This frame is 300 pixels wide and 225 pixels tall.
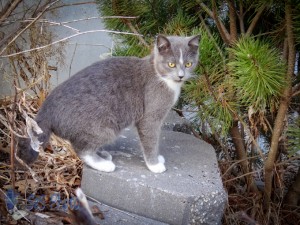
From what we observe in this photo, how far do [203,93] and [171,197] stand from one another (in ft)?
2.10

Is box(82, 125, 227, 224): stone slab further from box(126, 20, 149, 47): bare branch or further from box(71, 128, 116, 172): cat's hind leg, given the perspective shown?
box(126, 20, 149, 47): bare branch

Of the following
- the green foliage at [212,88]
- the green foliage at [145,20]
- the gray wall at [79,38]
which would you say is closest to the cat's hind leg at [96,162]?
the green foliage at [212,88]

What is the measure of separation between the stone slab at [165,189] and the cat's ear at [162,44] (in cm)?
54

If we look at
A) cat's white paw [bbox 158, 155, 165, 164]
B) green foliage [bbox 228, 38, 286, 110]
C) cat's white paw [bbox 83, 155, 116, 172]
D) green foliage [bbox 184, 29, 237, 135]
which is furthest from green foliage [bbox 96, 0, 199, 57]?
cat's white paw [bbox 83, 155, 116, 172]

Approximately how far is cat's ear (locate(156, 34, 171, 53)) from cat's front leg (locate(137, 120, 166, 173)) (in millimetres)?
338

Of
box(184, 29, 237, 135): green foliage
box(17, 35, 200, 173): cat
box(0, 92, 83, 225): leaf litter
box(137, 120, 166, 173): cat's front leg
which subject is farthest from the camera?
box(184, 29, 237, 135): green foliage

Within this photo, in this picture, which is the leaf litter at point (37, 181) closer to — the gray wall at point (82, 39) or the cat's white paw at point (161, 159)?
the cat's white paw at point (161, 159)

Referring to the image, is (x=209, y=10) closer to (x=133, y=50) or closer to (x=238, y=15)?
(x=238, y=15)

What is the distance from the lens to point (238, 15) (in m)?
2.09

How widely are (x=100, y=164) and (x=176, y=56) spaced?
590mm

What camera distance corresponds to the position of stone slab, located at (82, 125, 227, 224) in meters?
1.62

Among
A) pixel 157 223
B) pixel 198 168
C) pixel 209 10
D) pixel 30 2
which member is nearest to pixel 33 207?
pixel 157 223

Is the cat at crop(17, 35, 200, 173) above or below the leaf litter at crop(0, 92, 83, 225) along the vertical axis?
above

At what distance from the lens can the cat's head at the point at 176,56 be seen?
71.9 inches
